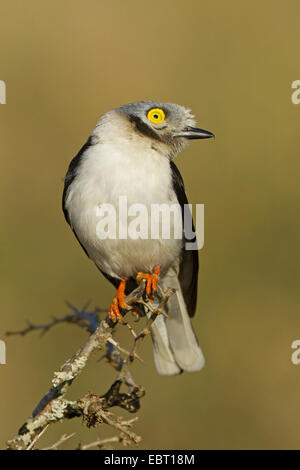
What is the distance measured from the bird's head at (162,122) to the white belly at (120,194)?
0.20 metres

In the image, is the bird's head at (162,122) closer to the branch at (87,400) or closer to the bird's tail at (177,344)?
the bird's tail at (177,344)

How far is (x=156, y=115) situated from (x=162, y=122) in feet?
0.22

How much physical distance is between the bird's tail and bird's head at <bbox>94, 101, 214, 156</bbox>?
1197 millimetres

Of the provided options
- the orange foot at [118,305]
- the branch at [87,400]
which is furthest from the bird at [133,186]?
the branch at [87,400]

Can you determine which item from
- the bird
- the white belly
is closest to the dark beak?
the bird

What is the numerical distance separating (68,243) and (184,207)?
6.20 ft

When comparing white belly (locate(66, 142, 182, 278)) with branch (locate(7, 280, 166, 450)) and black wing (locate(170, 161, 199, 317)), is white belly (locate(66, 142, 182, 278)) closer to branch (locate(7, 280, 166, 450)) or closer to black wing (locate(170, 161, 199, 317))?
black wing (locate(170, 161, 199, 317))

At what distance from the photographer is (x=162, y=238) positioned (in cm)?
455

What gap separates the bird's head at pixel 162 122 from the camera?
4.72 meters

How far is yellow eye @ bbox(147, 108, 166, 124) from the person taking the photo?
4.77 metres

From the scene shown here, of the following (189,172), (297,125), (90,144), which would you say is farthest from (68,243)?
(297,125)

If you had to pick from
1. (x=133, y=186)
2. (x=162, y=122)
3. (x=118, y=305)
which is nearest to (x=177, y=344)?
(x=118, y=305)

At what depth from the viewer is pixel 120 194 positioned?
13.9 ft

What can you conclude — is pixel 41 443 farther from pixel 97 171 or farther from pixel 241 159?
pixel 241 159
